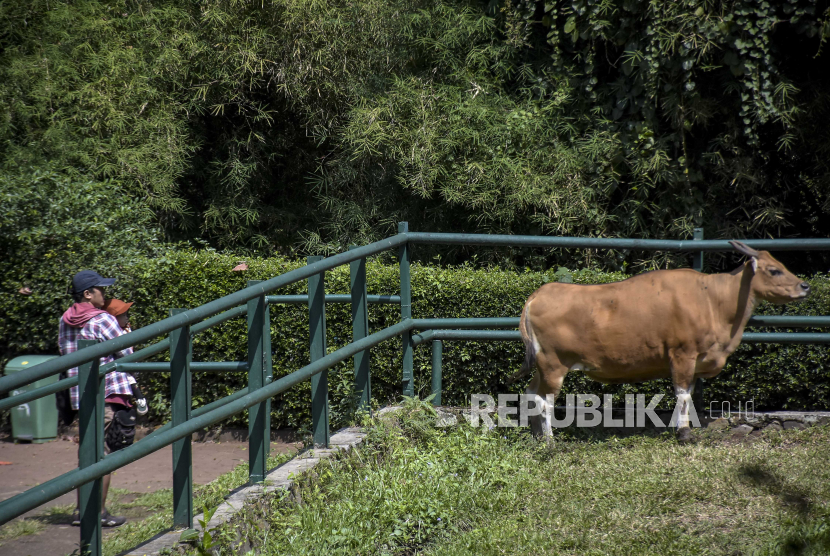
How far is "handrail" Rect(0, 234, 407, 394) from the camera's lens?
7.89 ft

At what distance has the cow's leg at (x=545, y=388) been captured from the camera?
4.25 metres

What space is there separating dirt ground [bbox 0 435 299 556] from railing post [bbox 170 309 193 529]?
7.74 ft

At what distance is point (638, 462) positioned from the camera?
13.0 feet

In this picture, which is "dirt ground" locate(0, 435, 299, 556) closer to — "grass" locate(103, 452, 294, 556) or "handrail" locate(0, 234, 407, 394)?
"grass" locate(103, 452, 294, 556)

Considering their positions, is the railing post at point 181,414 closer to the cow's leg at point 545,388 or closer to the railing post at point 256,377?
the railing post at point 256,377

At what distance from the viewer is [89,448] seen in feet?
9.41

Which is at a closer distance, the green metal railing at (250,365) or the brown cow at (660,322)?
the green metal railing at (250,365)

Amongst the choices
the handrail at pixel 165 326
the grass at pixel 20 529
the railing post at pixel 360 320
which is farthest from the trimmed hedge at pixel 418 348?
the grass at pixel 20 529

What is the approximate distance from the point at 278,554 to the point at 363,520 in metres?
0.43

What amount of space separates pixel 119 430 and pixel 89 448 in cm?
276

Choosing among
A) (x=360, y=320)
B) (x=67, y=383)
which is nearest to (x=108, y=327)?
(x=67, y=383)

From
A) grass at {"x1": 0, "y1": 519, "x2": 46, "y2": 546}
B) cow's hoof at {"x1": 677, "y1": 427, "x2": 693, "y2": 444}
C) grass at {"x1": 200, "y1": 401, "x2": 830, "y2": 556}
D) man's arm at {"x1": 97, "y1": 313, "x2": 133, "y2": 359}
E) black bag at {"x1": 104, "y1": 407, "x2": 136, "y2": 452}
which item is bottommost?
grass at {"x1": 0, "y1": 519, "x2": 46, "y2": 546}

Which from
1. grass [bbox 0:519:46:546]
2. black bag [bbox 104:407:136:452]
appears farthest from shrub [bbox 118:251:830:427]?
grass [bbox 0:519:46:546]

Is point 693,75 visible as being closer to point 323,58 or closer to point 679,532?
point 323,58
